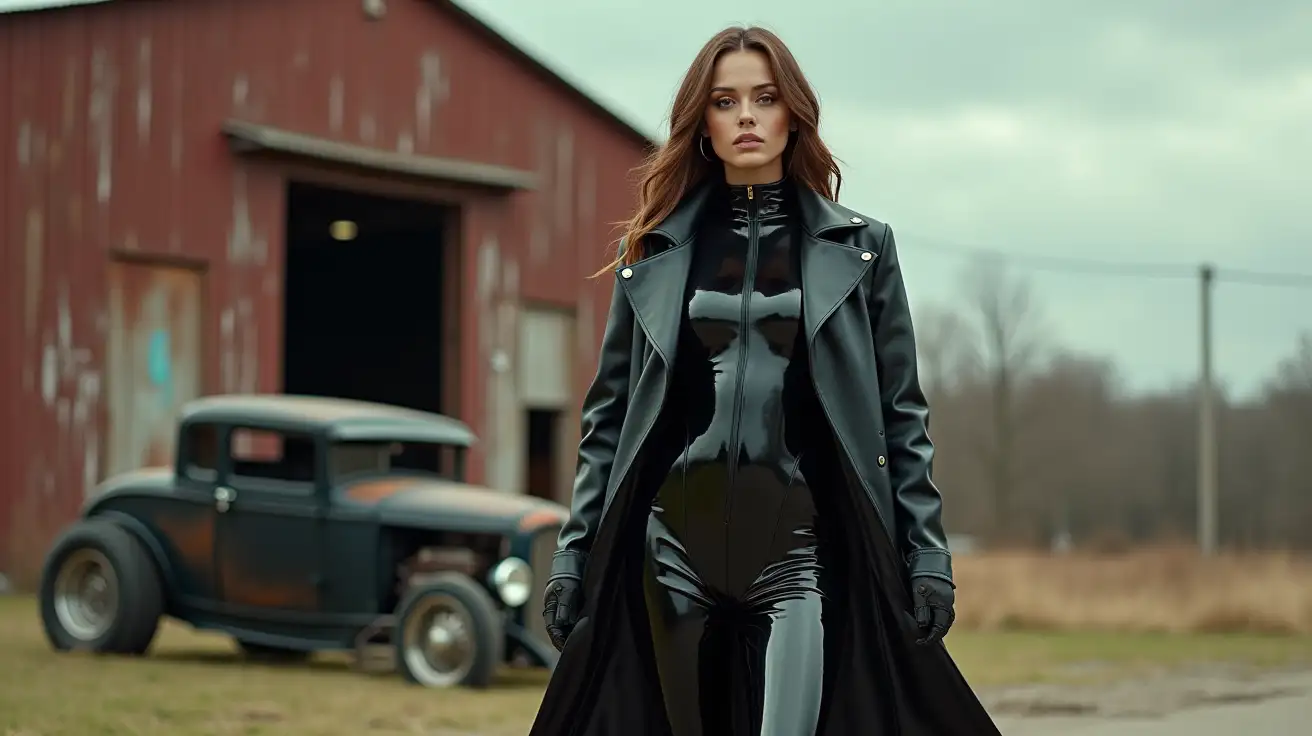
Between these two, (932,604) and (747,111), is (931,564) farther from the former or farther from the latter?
(747,111)

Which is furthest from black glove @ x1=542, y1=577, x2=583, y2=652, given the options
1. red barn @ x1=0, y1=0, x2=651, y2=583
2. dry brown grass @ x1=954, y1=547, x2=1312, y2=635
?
red barn @ x1=0, y1=0, x2=651, y2=583

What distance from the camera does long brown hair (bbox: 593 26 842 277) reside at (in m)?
4.11

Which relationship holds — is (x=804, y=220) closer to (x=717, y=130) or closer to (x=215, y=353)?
(x=717, y=130)

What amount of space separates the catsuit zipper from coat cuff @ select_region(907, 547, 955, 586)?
1.41 ft

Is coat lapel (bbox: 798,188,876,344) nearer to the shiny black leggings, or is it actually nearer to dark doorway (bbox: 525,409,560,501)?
the shiny black leggings

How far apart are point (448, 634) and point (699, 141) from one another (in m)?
6.78

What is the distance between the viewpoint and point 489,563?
11219 millimetres

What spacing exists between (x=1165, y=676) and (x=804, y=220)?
830 cm

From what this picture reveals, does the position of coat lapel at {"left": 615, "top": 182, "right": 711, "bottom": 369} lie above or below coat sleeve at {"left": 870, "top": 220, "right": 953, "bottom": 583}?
above

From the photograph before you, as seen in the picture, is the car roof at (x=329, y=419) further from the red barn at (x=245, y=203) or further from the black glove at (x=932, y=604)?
the black glove at (x=932, y=604)

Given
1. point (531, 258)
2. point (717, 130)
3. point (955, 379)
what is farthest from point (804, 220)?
point (955, 379)

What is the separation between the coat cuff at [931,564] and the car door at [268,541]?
25.8 feet

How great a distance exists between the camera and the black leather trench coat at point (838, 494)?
391 cm

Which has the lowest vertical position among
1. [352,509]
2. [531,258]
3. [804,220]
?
[352,509]
